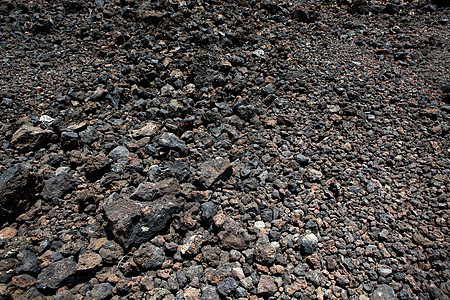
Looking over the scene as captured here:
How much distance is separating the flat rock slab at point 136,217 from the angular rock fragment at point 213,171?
380 mm

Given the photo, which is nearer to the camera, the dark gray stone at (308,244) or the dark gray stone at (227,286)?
the dark gray stone at (227,286)

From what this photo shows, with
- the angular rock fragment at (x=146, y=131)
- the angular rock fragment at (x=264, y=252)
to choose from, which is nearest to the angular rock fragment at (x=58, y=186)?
the angular rock fragment at (x=146, y=131)

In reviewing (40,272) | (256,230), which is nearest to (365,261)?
(256,230)

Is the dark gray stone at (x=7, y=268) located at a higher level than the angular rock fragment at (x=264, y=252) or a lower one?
lower

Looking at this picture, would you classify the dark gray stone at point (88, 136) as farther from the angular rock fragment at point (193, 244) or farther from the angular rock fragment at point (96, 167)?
the angular rock fragment at point (193, 244)

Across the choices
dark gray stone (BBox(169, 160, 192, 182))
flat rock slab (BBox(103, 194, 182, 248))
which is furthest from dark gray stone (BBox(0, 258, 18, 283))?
dark gray stone (BBox(169, 160, 192, 182))

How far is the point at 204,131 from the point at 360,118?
2051mm

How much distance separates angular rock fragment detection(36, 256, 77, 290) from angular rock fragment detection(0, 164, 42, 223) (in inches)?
29.0

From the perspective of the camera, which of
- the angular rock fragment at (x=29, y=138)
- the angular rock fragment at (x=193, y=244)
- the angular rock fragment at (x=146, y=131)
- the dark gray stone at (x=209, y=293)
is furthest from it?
the angular rock fragment at (x=146, y=131)

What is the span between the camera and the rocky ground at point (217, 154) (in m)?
2.31

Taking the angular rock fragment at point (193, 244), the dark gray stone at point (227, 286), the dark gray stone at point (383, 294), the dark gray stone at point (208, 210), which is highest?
the dark gray stone at point (208, 210)

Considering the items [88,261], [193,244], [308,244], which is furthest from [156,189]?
[308,244]

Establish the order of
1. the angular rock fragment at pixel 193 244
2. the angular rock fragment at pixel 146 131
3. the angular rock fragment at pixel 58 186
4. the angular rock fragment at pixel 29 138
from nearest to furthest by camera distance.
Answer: the angular rock fragment at pixel 193 244 < the angular rock fragment at pixel 58 186 < the angular rock fragment at pixel 29 138 < the angular rock fragment at pixel 146 131

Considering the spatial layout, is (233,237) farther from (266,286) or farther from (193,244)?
(266,286)
